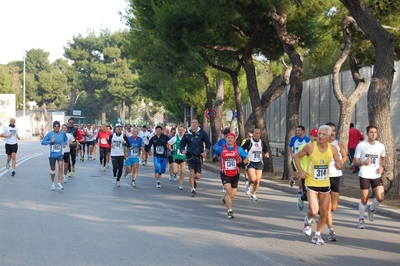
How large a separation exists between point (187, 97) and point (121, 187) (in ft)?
70.4

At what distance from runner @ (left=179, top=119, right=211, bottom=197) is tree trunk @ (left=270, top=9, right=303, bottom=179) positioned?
511cm

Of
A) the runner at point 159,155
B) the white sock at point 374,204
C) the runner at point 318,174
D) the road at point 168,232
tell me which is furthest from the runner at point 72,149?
the runner at point 318,174

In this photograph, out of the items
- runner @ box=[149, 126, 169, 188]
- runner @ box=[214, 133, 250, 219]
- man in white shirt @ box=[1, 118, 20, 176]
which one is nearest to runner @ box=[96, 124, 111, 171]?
man in white shirt @ box=[1, 118, 20, 176]

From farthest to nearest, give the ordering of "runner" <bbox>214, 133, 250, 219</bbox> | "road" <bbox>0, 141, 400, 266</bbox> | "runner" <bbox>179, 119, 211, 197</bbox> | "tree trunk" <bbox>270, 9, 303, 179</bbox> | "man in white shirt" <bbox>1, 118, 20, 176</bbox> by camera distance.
Answer: "man in white shirt" <bbox>1, 118, 20, 176</bbox> → "tree trunk" <bbox>270, 9, 303, 179</bbox> → "runner" <bbox>179, 119, 211, 197</bbox> → "runner" <bbox>214, 133, 250, 219</bbox> → "road" <bbox>0, 141, 400, 266</bbox>

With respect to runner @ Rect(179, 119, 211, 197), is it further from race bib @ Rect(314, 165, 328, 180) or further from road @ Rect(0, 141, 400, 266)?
race bib @ Rect(314, 165, 328, 180)

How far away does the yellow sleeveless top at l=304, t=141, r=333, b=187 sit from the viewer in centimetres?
904

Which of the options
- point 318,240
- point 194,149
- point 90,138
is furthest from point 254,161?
point 90,138

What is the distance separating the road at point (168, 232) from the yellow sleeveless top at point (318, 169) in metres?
0.93

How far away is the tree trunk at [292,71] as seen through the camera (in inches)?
749

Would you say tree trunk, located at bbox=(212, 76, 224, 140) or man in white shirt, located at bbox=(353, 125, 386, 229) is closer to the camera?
man in white shirt, located at bbox=(353, 125, 386, 229)

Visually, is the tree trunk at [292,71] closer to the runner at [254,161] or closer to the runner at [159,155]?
the runner at [159,155]

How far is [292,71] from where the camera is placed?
19.9 metres

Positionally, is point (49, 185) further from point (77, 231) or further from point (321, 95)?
point (321, 95)

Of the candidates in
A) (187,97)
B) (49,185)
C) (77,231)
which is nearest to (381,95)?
(77,231)
